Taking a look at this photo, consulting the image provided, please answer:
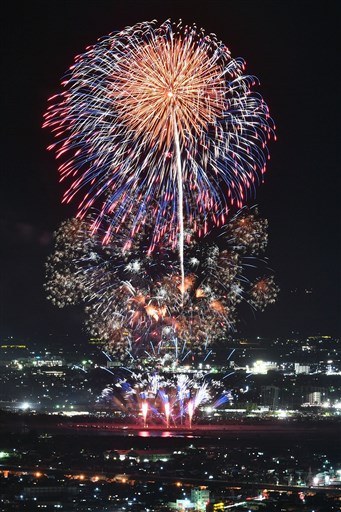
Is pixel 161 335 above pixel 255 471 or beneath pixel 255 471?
above

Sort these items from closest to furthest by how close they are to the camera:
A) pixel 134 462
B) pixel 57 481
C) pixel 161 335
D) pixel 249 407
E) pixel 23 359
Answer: pixel 57 481 < pixel 161 335 < pixel 134 462 < pixel 249 407 < pixel 23 359

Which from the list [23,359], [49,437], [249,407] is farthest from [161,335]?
[23,359]

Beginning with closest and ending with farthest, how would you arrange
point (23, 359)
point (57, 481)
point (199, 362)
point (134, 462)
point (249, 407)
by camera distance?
point (57, 481) < point (134, 462) < point (199, 362) < point (249, 407) < point (23, 359)

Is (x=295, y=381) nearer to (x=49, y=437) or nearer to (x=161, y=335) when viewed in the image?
(x=49, y=437)

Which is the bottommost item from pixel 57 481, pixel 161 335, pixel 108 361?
pixel 57 481

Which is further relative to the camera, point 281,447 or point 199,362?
point 199,362

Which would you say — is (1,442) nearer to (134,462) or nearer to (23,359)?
(134,462)

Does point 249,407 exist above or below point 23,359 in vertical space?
below

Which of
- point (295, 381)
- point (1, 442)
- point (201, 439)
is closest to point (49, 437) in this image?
point (1, 442)

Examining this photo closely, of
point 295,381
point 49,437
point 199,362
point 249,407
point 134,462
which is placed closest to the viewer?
point 134,462
